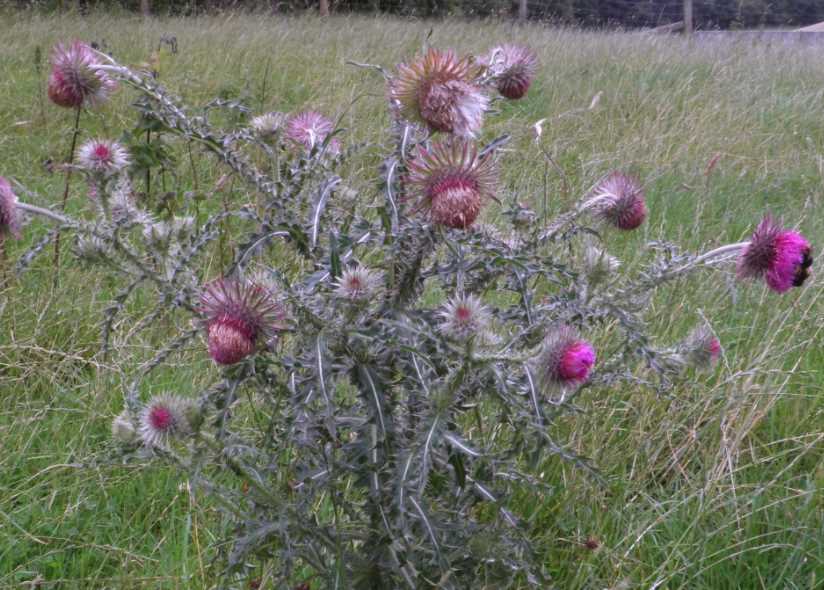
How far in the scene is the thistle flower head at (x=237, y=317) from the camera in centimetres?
127

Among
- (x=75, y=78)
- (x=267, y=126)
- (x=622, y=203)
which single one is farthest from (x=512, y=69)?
(x=75, y=78)

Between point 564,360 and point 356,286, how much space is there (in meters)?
0.36

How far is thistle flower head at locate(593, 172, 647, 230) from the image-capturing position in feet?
5.75

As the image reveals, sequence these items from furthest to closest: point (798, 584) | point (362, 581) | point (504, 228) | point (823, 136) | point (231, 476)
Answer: point (823, 136), point (504, 228), point (231, 476), point (798, 584), point (362, 581)

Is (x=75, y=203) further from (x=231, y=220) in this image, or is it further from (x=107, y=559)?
(x=107, y=559)

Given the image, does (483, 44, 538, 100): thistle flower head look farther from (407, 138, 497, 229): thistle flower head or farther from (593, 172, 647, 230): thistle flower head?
(407, 138, 497, 229): thistle flower head

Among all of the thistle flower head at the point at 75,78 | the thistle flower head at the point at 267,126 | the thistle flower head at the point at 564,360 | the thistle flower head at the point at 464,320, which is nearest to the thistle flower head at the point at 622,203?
the thistle flower head at the point at 564,360

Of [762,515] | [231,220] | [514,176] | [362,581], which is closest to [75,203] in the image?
[231,220]

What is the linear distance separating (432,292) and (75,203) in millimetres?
1690

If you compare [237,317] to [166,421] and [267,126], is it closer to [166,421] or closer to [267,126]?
[166,421]

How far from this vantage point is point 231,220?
3.50 m

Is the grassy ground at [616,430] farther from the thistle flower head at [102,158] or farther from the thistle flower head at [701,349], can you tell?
the thistle flower head at [102,158]

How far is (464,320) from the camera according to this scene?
4.34 ft

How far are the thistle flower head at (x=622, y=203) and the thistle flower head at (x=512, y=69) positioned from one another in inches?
10.5
